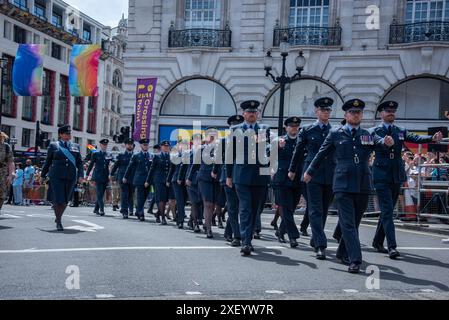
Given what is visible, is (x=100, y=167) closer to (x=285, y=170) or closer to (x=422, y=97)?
(x=285, y=170)

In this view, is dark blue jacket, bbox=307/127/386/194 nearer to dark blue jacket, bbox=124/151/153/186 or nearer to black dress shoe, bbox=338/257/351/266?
black dress shoe, bbox=338/257/351/266

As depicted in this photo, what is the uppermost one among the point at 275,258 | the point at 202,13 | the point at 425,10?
the point at 202,13

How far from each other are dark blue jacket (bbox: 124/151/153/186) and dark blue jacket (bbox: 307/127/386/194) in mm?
9224

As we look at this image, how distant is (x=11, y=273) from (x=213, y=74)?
24.2m

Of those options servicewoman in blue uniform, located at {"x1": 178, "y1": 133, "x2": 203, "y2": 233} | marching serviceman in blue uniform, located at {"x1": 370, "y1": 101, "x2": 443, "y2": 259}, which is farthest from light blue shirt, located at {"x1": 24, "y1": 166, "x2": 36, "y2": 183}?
marching serviceman in blue uniform, located at {"x1": 370, "y1": 101, "x2": 443, "y2": 259}

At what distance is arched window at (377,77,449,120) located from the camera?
27.8m

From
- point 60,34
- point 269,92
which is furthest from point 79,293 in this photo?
point 60,34

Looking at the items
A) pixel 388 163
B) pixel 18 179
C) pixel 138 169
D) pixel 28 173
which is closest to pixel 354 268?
pixel 388 163

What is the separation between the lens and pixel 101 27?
7788 centimetres

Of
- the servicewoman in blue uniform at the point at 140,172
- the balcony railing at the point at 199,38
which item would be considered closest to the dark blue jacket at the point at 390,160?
the servicewoman in blue uniform at the point at 140,172

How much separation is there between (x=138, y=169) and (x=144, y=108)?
1400 cm

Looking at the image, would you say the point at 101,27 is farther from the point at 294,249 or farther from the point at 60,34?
the point at 294,249

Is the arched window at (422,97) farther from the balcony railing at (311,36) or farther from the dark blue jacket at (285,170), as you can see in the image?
the dark blue jacket at (285,170)

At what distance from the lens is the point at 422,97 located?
1104 inches
